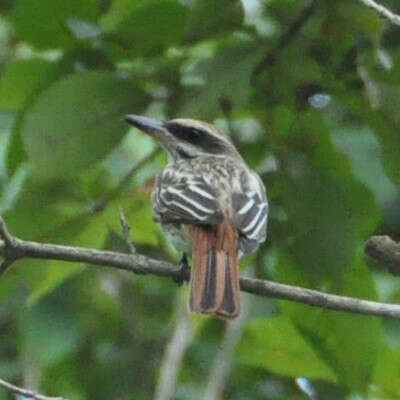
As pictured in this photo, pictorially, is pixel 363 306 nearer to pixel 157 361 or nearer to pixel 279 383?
pixel 279 383

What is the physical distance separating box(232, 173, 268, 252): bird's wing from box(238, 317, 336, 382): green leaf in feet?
1.24

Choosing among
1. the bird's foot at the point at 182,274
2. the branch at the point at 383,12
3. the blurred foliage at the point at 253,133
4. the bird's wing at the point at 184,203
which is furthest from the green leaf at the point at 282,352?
the branch at the point at 383,12

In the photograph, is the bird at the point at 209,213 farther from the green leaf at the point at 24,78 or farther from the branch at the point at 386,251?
the branch at the point at 386,251

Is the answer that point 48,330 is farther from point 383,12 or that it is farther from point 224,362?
point 383,12

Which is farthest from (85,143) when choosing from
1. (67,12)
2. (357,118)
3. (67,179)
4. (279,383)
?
(279,383)

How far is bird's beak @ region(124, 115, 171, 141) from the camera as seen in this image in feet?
15.4

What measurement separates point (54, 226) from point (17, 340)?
4.99ft

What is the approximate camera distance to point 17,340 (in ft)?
19.9

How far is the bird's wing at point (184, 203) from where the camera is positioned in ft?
14.9

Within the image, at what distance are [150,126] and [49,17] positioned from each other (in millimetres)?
527

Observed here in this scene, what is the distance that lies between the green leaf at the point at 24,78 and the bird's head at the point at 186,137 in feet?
1.06

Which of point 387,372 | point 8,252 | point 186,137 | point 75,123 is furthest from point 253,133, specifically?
point 8,252

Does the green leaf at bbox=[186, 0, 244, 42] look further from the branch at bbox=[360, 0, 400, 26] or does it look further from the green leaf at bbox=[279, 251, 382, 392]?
the green leaf at bbox=[279, 251, 382, 392]

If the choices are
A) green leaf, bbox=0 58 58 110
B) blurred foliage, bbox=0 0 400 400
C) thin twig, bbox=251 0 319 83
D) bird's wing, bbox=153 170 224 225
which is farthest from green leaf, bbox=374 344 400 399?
Answer: green leaf, bbox=0 58 58 110
